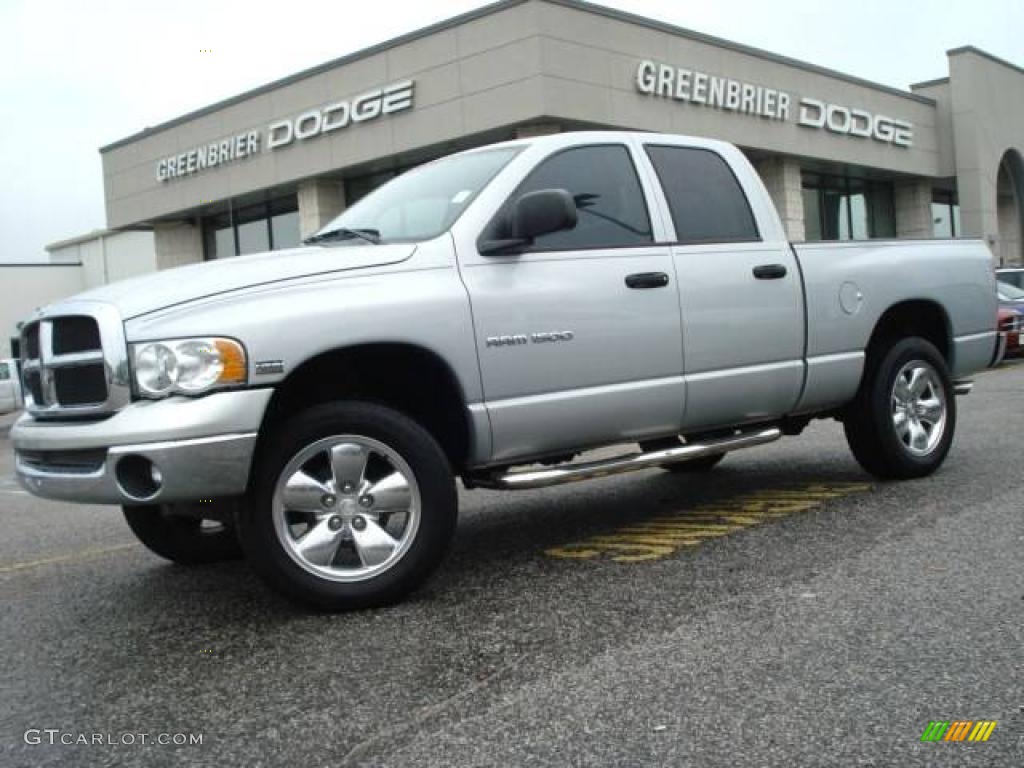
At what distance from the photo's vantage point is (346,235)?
4949mm

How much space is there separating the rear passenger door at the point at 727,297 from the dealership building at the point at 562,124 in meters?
14.0

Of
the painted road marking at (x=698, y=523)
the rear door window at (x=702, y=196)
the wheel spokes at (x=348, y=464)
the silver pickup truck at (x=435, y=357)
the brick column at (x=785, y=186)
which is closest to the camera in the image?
the silver pickup truck at (x=435, y=357)

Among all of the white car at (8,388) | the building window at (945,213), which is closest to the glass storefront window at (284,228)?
the white car at (8,388)

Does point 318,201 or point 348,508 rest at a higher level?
point 318,201

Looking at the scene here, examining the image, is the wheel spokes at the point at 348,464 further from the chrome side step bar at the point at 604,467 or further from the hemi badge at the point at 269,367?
the chrome side step bar at the point at 604,467

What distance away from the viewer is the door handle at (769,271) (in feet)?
18.0

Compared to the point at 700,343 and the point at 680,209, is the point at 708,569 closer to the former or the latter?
the point at 700,343

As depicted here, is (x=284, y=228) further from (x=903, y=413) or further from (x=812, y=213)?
(x=903, y=413)

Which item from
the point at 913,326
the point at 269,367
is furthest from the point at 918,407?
the point at 269,367

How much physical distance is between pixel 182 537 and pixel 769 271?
10.8 feet

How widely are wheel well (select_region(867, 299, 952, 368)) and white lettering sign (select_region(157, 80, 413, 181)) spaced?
16206 mm

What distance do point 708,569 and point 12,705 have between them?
2742 millimetres

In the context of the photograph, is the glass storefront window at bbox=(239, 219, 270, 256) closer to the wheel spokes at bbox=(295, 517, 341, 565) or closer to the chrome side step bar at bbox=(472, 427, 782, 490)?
the chrome side step bar at bbox=(472, 427, 782, 490)

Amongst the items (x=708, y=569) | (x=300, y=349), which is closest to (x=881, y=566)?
(x=708, y=569)
